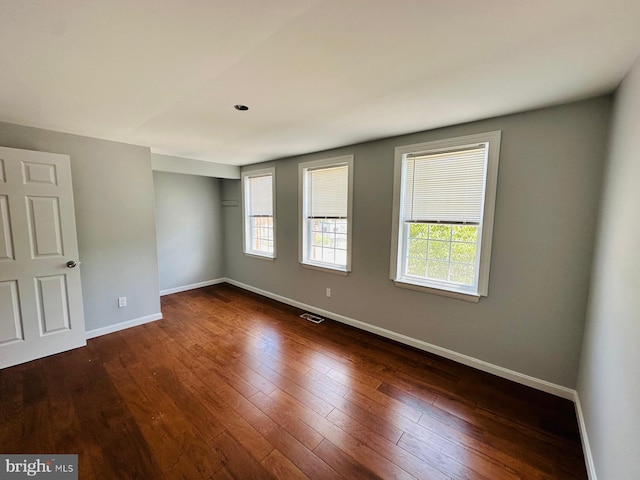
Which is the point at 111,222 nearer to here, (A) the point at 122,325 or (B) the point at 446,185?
(A) the point at 122,325

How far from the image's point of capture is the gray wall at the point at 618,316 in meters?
1.09

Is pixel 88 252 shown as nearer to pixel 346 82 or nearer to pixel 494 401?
pixel 346 82

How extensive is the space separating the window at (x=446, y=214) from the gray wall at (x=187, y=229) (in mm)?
3772

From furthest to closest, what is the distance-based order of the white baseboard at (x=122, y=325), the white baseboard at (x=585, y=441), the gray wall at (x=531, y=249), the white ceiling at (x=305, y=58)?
the white baseboard at (x=122, y=325) < the gray wall at (x=531, y=249) < the white baseboard at (x=585, y=441) < the white ceiling at (x=305, y=58)

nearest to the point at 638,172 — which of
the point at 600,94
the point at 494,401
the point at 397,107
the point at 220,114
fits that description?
the point at 600,94

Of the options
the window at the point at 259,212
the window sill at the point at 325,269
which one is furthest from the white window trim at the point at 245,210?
the window sill at the point at 325,269

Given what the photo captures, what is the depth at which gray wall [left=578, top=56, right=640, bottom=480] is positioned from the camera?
1.09 metres

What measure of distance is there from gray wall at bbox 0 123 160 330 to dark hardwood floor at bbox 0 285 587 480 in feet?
1.91

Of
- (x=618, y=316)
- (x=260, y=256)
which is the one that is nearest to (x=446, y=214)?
(x=618, y=316)

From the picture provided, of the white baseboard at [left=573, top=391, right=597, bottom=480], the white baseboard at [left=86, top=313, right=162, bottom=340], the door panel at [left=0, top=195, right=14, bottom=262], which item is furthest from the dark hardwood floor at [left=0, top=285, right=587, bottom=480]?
the door panel at [left=0, top=195, right=14, bottom=262]

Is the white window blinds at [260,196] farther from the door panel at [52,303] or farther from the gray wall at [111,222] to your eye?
the door panel at [52,303]

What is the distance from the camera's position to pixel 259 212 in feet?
15.0

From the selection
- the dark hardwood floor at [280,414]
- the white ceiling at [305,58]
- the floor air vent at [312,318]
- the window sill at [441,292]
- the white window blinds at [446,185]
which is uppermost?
the white ceiling at [305,58]

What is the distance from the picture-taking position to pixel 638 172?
1227 mm
